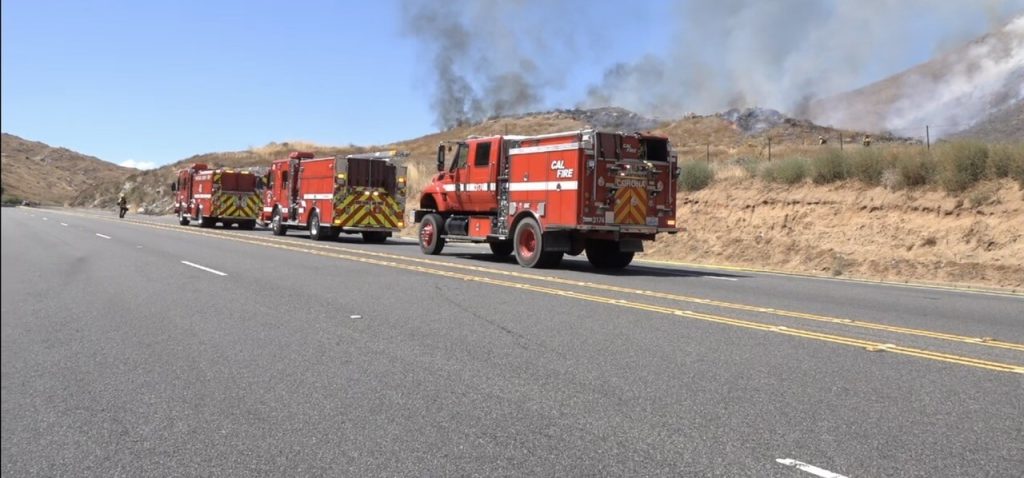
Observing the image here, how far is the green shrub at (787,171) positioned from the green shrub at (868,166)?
1732 mm

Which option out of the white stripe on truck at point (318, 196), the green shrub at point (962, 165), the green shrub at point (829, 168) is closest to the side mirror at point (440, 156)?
the white stripe on truck at point (318, 196)

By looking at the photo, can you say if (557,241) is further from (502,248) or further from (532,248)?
(502,248)

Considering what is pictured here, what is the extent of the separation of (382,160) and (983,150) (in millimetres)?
18836

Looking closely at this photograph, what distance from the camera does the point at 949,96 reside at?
173ft

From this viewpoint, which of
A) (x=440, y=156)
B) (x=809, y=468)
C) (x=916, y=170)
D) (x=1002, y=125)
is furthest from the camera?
(x=1002, y=125)

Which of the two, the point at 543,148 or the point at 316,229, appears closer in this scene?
the point at 543,148

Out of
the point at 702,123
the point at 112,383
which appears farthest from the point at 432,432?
the point at 702,123

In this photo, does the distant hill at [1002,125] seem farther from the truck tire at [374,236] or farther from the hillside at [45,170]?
the hillside at [45,170]

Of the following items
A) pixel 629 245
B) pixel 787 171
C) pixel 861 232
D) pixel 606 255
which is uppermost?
pixel 787 171

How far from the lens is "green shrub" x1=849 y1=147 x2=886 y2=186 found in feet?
82.5

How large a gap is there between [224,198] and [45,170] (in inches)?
1453

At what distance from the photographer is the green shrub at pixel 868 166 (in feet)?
82.5

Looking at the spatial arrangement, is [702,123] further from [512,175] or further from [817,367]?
[817,367]

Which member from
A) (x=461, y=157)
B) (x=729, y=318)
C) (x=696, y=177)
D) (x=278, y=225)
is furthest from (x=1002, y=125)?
(x=729, y=318)
